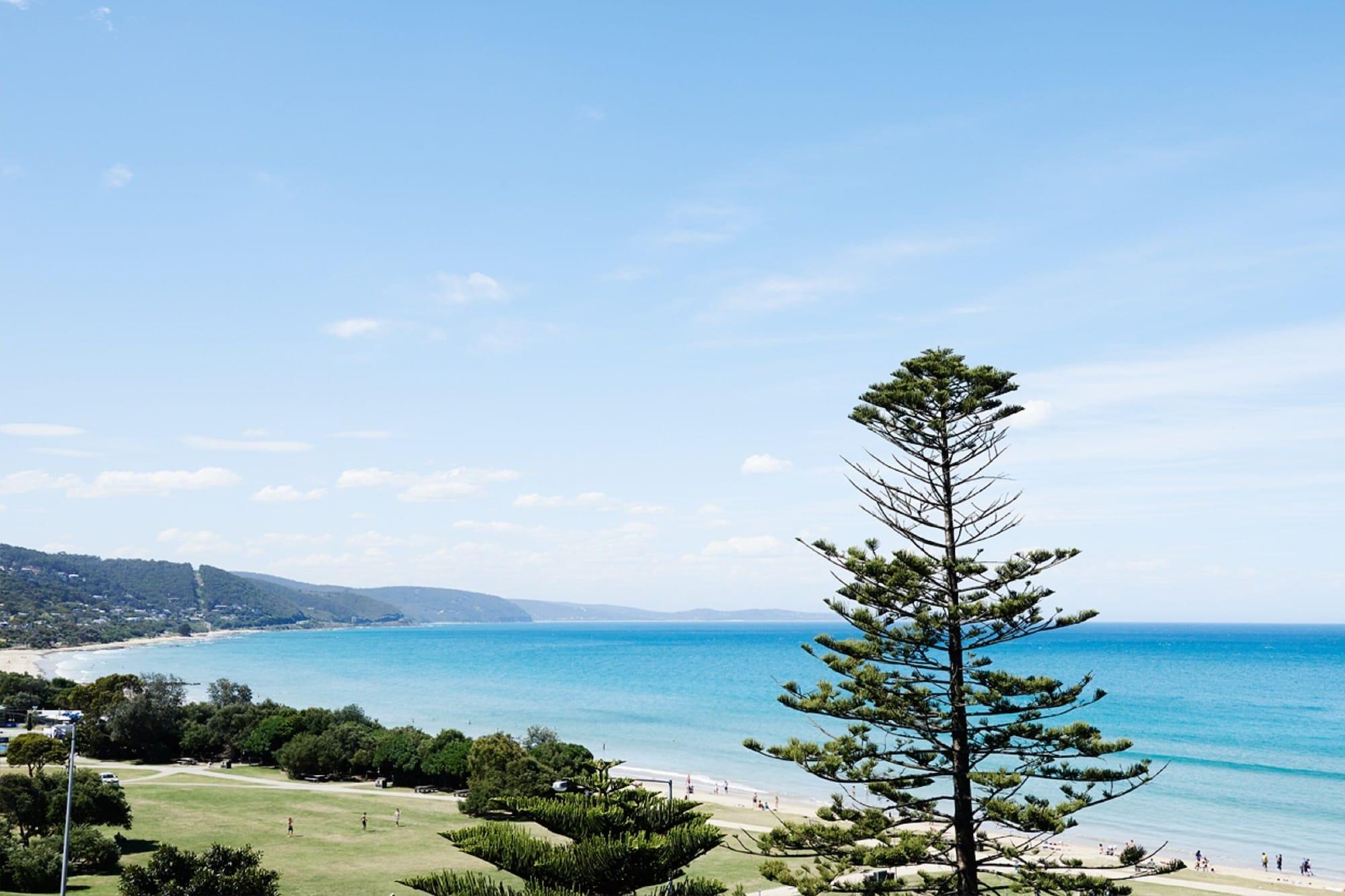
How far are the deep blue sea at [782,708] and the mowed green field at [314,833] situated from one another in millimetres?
11791

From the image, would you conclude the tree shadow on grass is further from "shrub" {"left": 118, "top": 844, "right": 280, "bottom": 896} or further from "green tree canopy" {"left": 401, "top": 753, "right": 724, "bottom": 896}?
"green tree canopy" {"left": 401, "top": 753, "right": 724, "bottom": 896}

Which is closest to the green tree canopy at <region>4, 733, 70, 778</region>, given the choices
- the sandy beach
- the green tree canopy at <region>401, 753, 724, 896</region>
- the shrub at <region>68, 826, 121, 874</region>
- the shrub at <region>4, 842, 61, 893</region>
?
the shrub at <region>68, 826, 121, 874</region>

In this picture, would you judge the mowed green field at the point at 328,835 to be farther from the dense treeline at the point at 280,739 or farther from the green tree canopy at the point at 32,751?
the green tree canopy at the point at 32,751

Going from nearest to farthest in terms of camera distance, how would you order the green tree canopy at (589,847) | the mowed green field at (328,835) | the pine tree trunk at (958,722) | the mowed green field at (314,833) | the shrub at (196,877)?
1. the green tree canopy at (589,847)
2. the pine tree trunk at (958,722)
3. the shrub at (196,877)
4. the mowed green field at (314,833)
5. the mowed green field at (328,835)

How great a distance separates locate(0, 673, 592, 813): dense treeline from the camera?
37.6 meters

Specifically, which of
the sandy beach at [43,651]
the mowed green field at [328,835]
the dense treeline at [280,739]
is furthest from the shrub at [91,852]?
the sandy beach at [43,651]

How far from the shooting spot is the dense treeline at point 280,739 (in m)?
37.6

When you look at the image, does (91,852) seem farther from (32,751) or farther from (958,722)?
(958,722)

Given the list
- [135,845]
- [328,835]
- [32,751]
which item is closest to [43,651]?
[32,751]

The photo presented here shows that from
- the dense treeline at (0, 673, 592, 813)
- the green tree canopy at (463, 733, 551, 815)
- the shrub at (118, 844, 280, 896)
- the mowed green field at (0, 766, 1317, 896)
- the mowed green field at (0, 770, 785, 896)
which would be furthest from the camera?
the dense treeline at (0, 673, 592, 813)

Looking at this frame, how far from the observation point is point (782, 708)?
72375 mm

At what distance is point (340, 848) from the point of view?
26734 mm

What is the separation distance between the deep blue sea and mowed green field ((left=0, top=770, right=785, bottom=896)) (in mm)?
11791

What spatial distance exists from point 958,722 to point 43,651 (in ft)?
431
